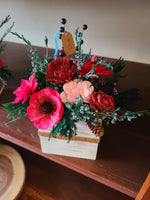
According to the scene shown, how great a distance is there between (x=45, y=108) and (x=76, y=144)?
6.1 inches

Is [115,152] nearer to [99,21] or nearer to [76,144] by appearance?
[76,144]

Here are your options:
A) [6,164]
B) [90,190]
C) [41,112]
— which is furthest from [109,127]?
[6,164]

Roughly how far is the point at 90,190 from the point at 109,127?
1.57 feet

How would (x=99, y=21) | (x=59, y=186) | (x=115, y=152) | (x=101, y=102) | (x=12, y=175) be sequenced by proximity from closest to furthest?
(x=101, y=102) → (x=115, y=152) → (x=12, y=175) → (x=59, y=186) → (x=99, y=21)

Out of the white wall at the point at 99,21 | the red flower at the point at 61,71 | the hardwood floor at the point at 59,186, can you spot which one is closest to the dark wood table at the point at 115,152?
the red flower at the point at 61,71

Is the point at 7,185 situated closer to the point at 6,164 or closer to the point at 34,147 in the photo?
the point at 6,164

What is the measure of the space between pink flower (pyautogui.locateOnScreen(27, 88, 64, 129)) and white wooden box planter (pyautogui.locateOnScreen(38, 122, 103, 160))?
0.21 feet

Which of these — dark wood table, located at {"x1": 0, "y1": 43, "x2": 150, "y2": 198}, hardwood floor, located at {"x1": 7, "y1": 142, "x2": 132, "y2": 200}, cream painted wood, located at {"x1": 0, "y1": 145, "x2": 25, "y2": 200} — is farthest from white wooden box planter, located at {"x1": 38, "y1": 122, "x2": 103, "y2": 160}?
hardwood floor, located at {"x1": 7, "y1": 142, "x2": 132, "y2": 200}

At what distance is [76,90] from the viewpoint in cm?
41

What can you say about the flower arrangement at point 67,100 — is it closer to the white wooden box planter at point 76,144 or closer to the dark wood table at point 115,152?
the white wooden box planter at point 76,144

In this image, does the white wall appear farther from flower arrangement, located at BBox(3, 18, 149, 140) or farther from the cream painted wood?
the cream painted wood

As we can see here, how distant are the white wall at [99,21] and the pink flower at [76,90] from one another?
3.68 ft

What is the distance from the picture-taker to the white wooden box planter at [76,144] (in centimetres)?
46

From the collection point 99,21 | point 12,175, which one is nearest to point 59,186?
point 12,175
